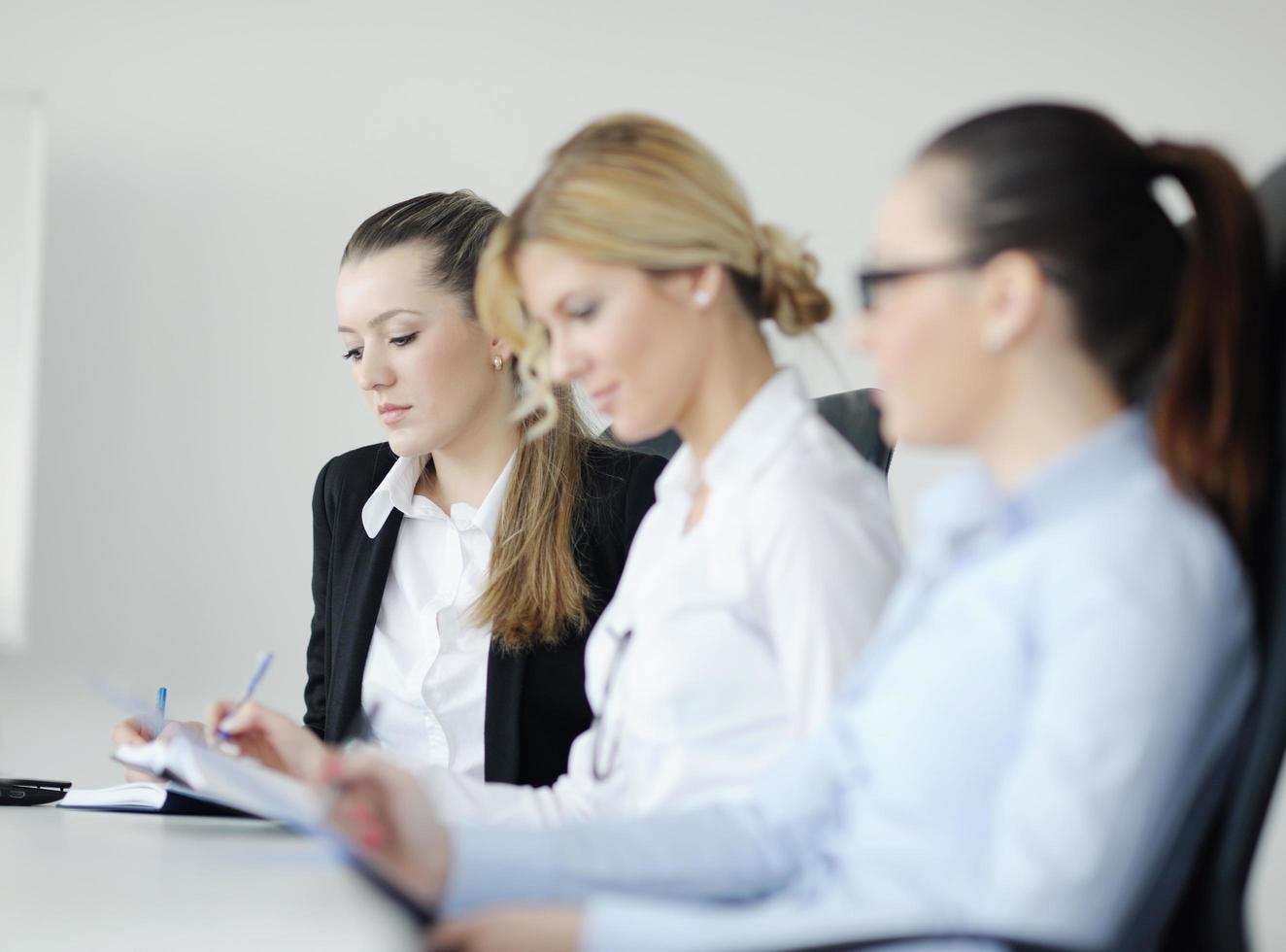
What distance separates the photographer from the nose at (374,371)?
6.91ft

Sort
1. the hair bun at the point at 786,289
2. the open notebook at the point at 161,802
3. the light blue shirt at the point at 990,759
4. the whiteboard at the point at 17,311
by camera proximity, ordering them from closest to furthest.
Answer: the light blue shirt at the point at 990,759 → the hair bun at the point at 786,289 → the open notebook at the point at 161,802 → the whiteboard at the point at 17,311

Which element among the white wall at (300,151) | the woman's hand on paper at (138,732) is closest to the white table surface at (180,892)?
the woman's hand on paper at (138,732)

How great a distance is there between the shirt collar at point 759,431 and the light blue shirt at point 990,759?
25 cm

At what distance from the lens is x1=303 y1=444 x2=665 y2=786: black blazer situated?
77.4 inches

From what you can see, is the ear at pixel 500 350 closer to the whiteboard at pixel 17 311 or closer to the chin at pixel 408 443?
the chin at pixel 408 443

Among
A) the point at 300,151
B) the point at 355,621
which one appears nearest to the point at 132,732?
the point at 355,621

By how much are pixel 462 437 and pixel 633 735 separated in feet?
3.01

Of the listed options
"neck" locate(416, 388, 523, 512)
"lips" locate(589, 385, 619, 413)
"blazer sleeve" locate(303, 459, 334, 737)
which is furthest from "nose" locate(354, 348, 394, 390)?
"lips" locate(589, 385, 619, 413)

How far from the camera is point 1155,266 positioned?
106cm

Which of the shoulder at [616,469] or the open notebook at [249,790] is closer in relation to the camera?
the open notebook at [249,790]

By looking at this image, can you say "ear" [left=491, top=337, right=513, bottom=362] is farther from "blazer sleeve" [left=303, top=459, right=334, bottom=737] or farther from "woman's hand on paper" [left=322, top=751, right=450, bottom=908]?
"woman's hand on paper" [left=322, top=751, right=450, bottom=908]

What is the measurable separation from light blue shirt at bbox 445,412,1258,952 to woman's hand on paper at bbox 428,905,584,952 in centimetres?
2

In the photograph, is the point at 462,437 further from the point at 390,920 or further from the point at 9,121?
the point at 9,121

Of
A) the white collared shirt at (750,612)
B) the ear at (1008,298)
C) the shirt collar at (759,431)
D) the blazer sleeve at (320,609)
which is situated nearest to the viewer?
the ear at (1008,298)
